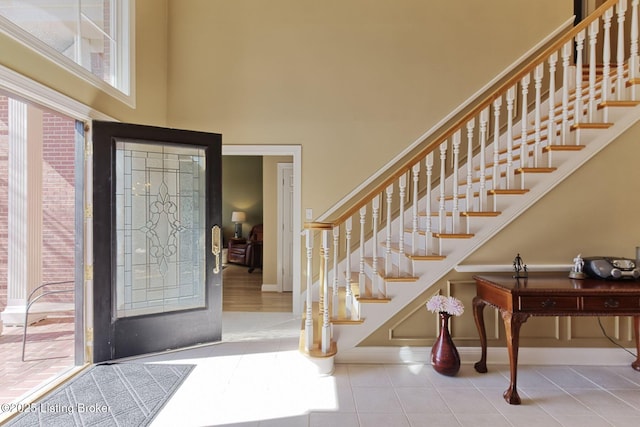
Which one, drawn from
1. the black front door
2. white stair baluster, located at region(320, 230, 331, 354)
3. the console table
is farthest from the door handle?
the console table

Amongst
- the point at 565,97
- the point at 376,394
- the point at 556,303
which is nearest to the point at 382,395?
the point at 376,394

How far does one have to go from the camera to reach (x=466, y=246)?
2.95m

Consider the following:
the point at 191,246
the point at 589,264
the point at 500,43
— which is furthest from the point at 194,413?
the point at 500,43

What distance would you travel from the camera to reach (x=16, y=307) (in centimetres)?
414

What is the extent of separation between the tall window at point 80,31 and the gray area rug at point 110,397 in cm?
241

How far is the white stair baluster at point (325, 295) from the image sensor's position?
108 inches

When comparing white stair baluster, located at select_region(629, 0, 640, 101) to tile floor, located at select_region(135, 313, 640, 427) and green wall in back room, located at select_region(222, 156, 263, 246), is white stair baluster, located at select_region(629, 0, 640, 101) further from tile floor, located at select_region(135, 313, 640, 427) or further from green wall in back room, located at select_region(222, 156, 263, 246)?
green wall in back room, located at select_region(222, 156, 263, 246)

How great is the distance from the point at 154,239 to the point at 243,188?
678 centimetres

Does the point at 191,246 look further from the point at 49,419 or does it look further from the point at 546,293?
the point at 546,293

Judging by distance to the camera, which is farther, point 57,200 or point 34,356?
point 57,200

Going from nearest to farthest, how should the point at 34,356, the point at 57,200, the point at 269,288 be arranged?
the point at 34,356, the point at 57,200, the point at 269,288

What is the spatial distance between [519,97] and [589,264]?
7.56 ft

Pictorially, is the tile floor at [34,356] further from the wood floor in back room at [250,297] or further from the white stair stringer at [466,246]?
the white stair stringer at [466,246]

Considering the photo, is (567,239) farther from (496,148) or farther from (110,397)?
(110,397)
